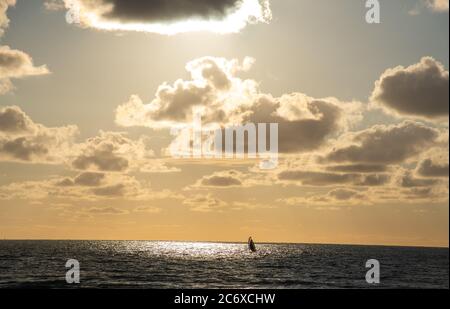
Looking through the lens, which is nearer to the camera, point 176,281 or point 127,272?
point 176,281

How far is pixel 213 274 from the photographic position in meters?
89.5

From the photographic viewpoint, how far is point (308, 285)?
75.4m
